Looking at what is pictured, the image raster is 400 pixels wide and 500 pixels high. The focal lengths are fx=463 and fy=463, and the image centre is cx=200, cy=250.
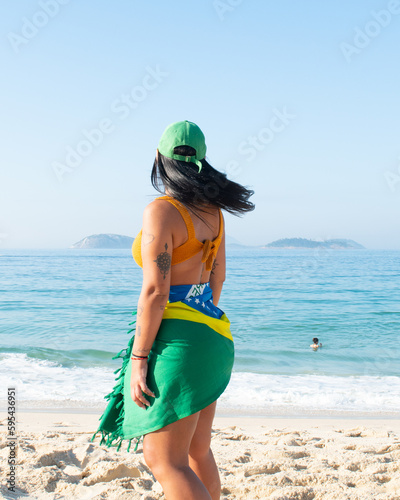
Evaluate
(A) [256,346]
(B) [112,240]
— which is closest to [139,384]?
(A) [256,346]

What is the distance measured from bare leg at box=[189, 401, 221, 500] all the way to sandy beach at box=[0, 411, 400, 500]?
2.59ft

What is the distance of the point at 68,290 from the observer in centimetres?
2075

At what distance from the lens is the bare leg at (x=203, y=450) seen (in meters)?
1.98

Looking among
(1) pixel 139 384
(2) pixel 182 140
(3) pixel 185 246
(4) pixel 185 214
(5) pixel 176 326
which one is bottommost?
(1) pixel 139 384

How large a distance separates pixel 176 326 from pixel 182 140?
2.40 feet

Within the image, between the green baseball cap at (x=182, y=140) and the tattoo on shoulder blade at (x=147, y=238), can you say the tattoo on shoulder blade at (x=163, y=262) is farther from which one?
the green baseball cap at (x=182, y=140)

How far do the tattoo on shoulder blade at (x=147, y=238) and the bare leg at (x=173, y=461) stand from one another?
2.23 feet

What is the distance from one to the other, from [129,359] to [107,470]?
58.8 inches

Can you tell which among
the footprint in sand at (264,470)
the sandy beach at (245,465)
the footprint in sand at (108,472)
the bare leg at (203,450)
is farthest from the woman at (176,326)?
the footprint in sand at (264,470)

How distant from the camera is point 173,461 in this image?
68.0 inches

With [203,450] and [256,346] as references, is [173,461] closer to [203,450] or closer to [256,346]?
[203,450]

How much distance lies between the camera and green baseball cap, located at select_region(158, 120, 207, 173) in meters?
1.84

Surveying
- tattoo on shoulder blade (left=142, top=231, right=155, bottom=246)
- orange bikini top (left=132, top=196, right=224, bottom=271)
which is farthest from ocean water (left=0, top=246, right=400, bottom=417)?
tattoo on shoulder blade (left=142, top=231, right=155, bottom=246)

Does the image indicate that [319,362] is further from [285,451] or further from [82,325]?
[82,325]
